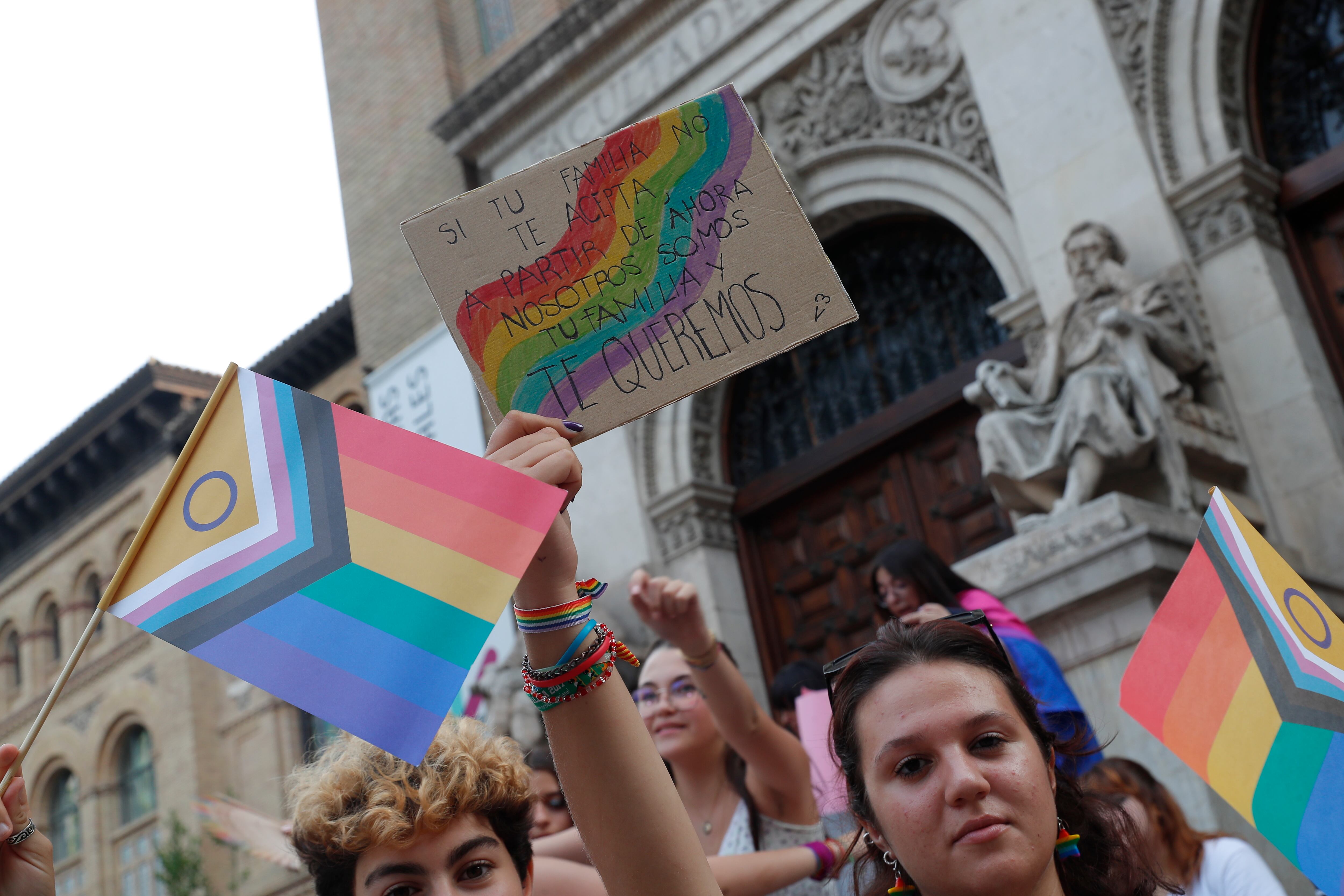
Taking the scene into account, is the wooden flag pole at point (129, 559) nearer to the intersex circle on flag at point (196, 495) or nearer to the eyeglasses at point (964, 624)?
the intersex circle on flag at point (196, 495)

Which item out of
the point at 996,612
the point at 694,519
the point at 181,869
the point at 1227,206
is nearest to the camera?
the point at 996,612

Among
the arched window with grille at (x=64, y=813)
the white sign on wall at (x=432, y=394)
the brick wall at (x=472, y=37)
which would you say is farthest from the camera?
the arched window with grille at (x=64, y=813)

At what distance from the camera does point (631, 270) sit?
1.98 m

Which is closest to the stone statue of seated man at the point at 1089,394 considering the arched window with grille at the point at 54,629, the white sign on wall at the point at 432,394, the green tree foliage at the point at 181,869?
the white sign on wall at the point at 432,394

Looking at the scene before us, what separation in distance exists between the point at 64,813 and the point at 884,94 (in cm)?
1919

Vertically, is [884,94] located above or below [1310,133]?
above

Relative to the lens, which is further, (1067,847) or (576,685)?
(1067,847)

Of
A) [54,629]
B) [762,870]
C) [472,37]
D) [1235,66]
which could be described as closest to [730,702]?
[762,870]

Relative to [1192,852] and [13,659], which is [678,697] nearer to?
[1192,852]

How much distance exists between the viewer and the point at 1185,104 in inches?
290

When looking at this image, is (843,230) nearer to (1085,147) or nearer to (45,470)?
(1085,147)

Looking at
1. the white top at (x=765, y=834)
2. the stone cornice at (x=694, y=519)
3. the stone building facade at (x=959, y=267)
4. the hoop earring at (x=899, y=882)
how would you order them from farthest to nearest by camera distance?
the stone cornice at (x=694, y=519)
the stone building facade at (x=959, y=267)
the white top at (x=765, y=834)
the hoop earring at (x=899, y=882)

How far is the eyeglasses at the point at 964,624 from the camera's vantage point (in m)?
1.90

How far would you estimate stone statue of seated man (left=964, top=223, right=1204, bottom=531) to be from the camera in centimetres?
607
